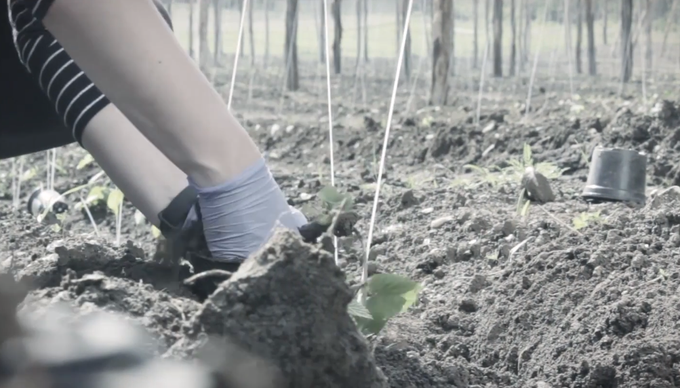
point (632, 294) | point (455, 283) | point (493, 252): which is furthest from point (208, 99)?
point (493, 252)

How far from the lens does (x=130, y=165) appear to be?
1.39 meters

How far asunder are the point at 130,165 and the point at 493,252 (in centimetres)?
111

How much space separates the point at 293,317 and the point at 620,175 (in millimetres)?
2267

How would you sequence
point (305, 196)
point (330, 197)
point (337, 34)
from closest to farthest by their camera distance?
point (330, 197), point (305, 196), point (337, 34)

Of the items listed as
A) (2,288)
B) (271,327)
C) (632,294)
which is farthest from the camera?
(632,294)

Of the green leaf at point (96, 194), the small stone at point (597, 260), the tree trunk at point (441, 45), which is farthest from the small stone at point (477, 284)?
the tree trunk at point (441, 45)

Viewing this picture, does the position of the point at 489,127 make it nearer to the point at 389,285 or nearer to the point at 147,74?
the point at 389,285

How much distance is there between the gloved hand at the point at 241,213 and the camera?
1.17m

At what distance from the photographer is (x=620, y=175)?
9.31 ft

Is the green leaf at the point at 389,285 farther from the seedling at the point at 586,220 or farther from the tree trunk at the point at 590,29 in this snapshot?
the tree trunk at the point at 590,29

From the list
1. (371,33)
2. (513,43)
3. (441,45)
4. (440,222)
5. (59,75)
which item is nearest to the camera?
(59,75)

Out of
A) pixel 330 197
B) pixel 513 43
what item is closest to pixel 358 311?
pixel 330 197

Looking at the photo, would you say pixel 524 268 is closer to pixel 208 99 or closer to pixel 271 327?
pixel 208 99

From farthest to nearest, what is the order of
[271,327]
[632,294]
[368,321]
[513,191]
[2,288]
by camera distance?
[513,191] → [632,294] → [368,321] → [271,327] → [2,288]
